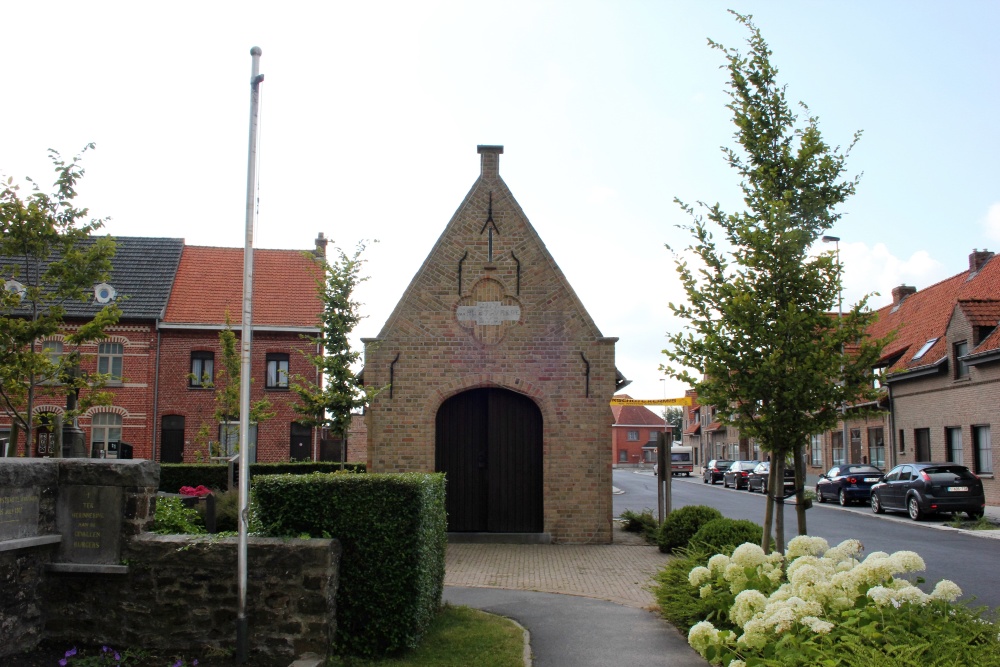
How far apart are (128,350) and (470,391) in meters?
24.1

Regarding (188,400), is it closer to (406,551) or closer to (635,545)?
(635,545)

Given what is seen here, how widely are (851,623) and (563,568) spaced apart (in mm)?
7823

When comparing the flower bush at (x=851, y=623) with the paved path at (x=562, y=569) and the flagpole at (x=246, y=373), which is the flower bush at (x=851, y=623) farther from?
the paved path at (x=562, y=569)

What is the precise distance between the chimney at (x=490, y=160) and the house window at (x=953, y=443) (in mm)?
22612

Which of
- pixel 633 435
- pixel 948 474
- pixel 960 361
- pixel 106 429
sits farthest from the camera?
pixel 633 435

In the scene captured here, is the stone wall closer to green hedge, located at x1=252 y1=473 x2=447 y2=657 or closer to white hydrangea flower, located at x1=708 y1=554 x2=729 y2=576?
green hedge, located at x1=252 y1=473 x2=447 y2=657

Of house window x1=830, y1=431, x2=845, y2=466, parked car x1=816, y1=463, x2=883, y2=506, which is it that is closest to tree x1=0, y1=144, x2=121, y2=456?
parked car x1=816, y1=463, x2=883, y2=506

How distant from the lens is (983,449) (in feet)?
95.6

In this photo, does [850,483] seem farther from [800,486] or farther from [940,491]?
[800,486]

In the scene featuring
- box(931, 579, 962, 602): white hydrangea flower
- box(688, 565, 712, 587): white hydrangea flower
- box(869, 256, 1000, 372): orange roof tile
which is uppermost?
box(869, 256, 1000, 372): orange roof tile

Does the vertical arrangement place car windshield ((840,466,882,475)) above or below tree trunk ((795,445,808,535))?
below

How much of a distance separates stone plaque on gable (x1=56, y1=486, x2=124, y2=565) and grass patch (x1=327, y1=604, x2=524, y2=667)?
2.08 metres

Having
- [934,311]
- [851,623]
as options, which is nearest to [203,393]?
[934,311]

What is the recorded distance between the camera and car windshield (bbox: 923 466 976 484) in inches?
886
